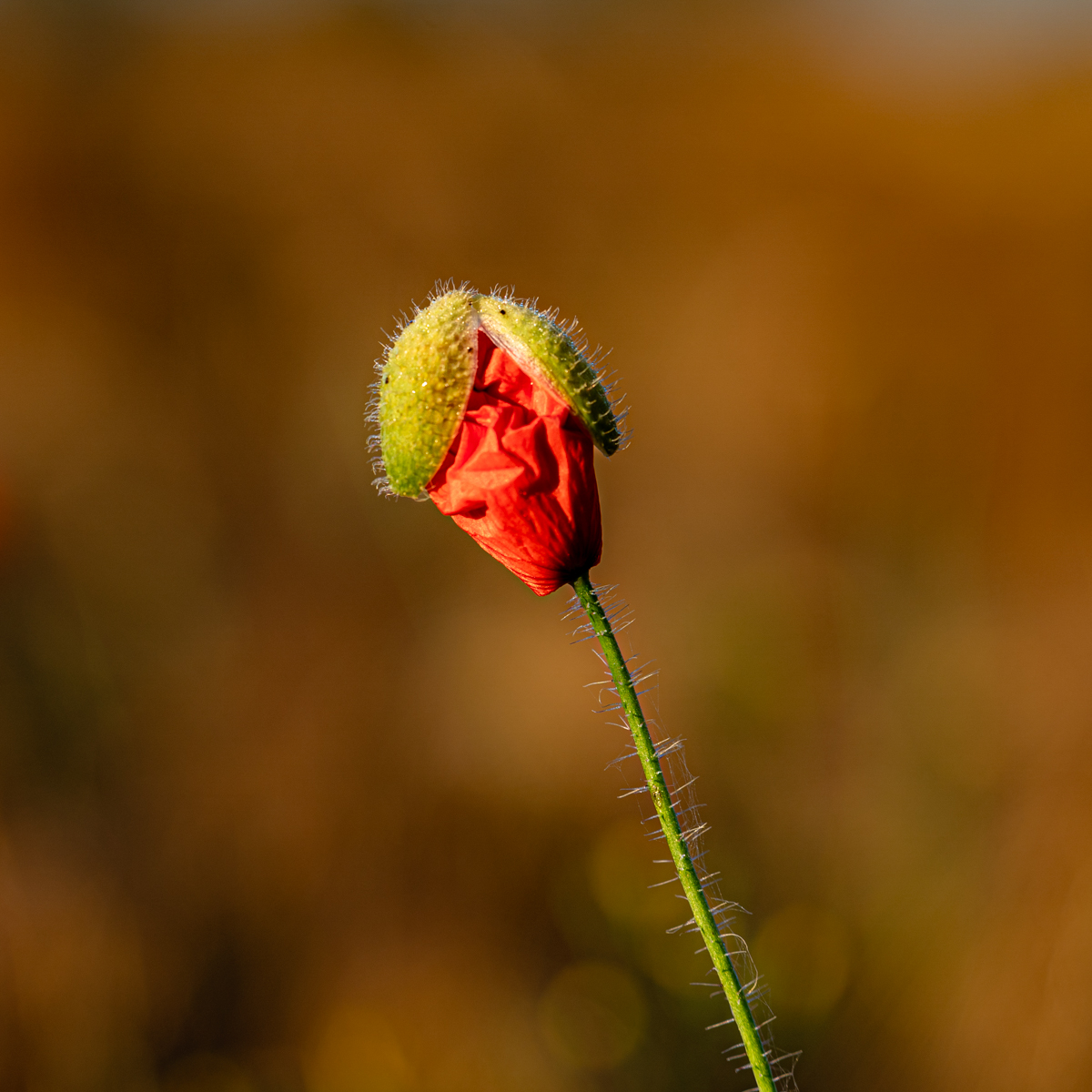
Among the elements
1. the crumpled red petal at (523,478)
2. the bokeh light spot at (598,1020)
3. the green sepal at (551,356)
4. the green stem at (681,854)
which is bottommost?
the bokeh light spot at (598,1020)

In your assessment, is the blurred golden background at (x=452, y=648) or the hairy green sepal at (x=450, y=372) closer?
the hairy green sepal at (x=450, y=372)

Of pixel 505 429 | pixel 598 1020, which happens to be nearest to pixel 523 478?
pixel 505 429

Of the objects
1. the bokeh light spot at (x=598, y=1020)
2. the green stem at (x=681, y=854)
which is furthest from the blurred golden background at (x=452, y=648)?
the green stem at (x=681, y=854)

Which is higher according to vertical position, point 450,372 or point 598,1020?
point 450,372

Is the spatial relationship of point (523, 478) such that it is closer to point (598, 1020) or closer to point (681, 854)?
point (681, 854)

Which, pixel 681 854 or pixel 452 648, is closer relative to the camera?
pixel 681 854

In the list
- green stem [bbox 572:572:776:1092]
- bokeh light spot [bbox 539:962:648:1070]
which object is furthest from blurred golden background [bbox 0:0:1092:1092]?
green stem [bbox 572:572:776:1092]

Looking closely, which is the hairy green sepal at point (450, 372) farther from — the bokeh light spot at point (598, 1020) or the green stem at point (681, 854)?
the bokeh light spot at point (598, 1020)

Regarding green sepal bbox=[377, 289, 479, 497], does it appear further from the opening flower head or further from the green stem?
the green stem

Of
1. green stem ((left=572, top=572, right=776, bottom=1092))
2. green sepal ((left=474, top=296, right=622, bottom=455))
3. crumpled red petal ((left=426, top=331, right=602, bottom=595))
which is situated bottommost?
green stem ((left=572, top=572, right=776, bottom=1092))
